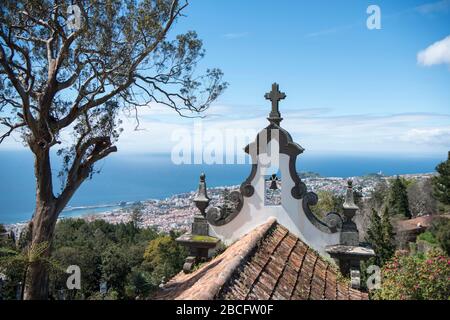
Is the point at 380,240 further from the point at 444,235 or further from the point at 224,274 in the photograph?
the point at 224,274

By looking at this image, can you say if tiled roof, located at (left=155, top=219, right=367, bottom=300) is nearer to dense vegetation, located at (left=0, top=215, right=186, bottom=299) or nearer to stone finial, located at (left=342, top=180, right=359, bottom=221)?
stone finial, located at (left=342, top=180, right=359, bottom=221)

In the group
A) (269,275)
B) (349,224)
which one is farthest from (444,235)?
(269,275)

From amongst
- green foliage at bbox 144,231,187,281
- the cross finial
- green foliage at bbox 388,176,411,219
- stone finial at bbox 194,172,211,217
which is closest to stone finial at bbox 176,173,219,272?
stone finial at bbox 194,172,211,217
